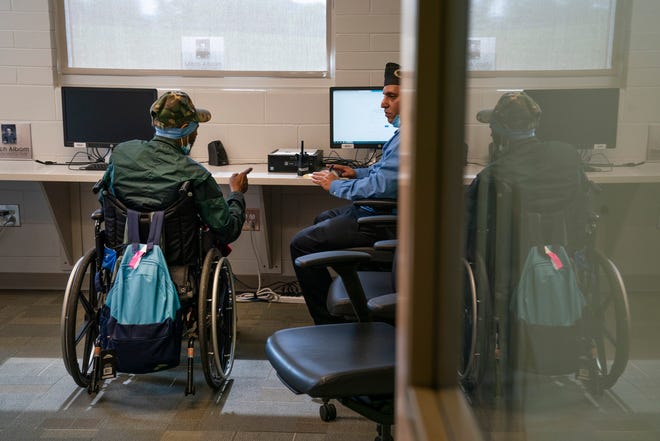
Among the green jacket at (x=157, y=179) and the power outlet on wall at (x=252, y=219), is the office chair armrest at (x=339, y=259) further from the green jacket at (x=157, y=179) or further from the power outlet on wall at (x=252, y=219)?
the power outlet on wall at (x=252, y=219)

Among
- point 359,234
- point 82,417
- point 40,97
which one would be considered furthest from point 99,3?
point 82,417

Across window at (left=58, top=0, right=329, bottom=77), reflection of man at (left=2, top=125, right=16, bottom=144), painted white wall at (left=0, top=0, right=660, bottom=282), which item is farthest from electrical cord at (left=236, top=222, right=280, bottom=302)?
reflection of man at (left=2, top=125, right=16, bottom=144)

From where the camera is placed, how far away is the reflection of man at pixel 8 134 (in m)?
4.04

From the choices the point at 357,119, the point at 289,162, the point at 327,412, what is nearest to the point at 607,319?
the point at 327,412

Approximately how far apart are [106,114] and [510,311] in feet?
10.6

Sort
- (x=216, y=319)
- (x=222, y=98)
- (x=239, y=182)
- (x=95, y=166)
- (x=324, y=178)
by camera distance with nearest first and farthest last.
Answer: (x=216, y=319) → (x=239, y=182) → (x=324, y=178) → (x=95, y=166) → (x=222, y=98)

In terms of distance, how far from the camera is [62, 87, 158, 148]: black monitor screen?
379 centimetres

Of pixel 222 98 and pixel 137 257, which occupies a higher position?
pixel 222 98

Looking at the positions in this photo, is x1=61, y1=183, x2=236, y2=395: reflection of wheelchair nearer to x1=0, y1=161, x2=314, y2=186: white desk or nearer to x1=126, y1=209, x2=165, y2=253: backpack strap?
x1=126, y1=209, x2=165, y2=253: backpack strap

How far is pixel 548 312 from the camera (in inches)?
33.6

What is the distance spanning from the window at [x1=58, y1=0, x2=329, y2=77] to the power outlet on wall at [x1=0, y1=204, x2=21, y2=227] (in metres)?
0.86

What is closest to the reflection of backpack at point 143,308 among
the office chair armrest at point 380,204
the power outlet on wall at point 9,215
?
the office chair armrest at point 380,204

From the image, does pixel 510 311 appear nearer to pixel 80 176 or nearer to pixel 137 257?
pixel 137 257

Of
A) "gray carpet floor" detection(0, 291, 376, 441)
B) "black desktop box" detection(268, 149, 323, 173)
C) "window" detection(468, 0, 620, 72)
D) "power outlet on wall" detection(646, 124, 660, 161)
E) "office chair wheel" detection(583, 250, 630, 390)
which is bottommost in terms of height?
"gray carpet floor" detection(0, 291, 376, 441)
